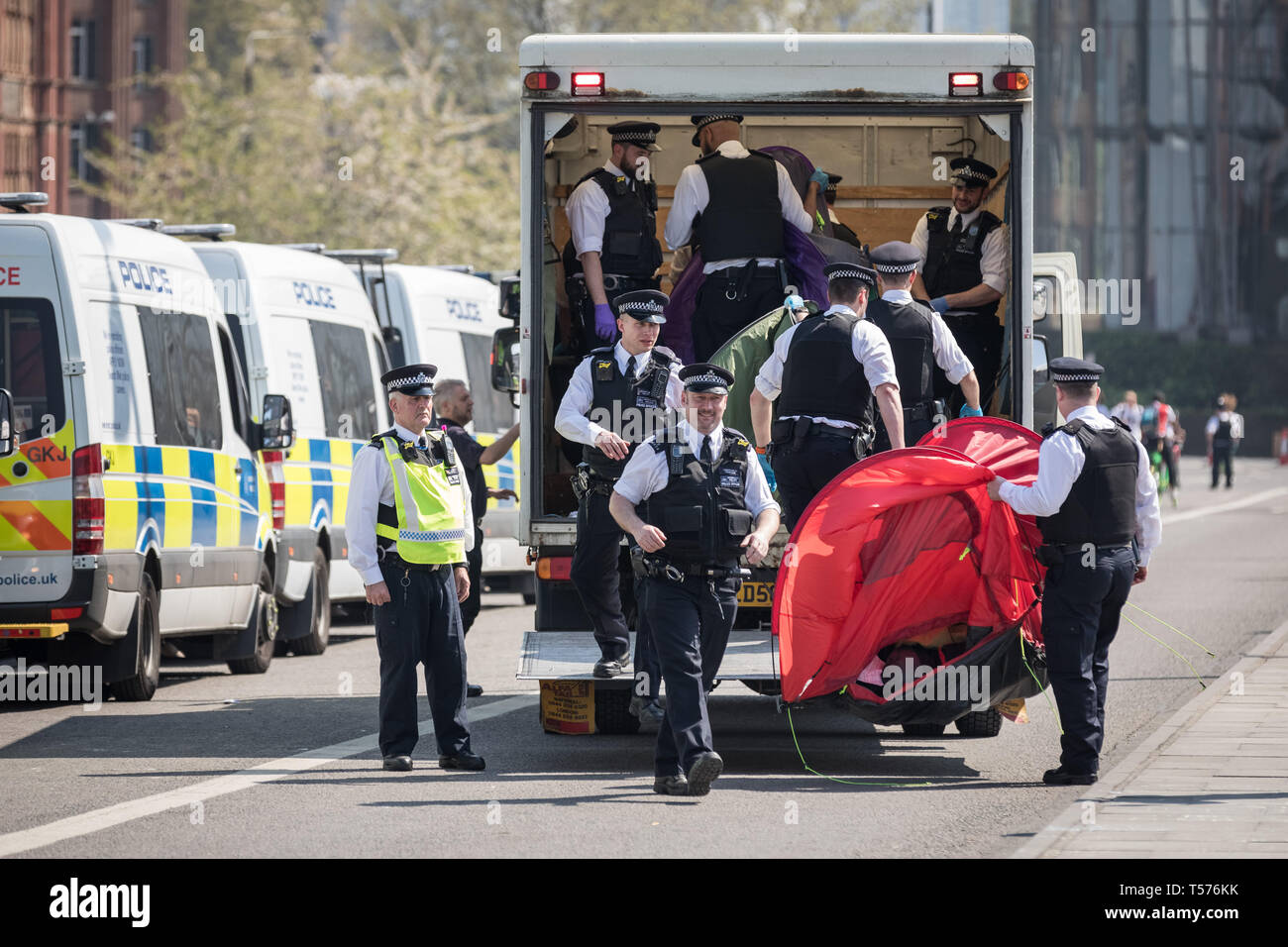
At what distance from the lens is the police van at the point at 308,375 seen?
17031 millimetres

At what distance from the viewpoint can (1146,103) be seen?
74000 mm

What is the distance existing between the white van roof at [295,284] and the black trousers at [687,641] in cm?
775

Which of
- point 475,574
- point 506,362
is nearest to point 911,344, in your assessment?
point 506,362

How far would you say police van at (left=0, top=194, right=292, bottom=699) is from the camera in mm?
12906

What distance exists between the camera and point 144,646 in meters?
13.9

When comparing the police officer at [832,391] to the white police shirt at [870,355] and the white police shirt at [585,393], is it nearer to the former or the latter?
the white police shirt at [870,355]

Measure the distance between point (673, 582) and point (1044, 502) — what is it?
173 centimetres

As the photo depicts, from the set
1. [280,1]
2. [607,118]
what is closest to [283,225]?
[280,1]

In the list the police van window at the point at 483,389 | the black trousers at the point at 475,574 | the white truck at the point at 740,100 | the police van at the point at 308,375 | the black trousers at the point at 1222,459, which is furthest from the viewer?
the black trousers at the point at 1222,459

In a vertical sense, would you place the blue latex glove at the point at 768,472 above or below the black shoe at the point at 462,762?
above

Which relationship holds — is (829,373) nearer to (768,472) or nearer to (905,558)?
(905,558)

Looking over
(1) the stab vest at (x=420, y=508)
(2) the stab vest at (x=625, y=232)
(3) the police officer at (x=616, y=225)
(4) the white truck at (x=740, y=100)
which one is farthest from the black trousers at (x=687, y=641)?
(2) the stab vest at (x=625, y=232)

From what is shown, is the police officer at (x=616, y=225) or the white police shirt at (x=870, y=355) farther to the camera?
the police officer at (x=616, y=225)

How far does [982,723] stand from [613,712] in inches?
78.3
